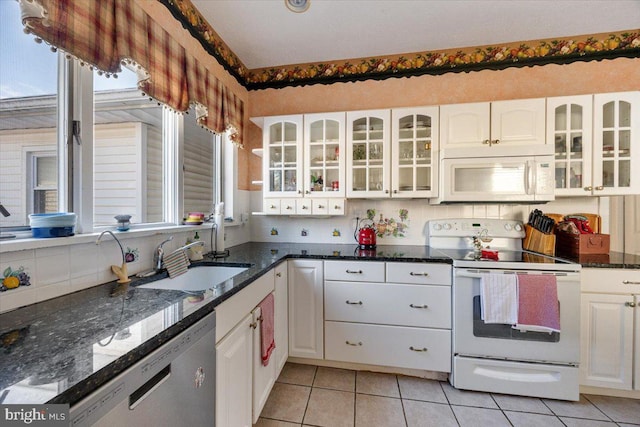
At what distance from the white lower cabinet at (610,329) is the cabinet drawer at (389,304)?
0.85m

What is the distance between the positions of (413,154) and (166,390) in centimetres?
215

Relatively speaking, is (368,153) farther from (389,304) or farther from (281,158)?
(389,304)

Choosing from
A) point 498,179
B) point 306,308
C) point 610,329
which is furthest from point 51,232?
point 610,329

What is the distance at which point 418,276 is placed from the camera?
1.88 metres

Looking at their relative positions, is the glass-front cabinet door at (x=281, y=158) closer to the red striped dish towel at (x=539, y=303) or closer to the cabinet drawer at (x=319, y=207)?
the cabinet drawer at (x=319, y=207)

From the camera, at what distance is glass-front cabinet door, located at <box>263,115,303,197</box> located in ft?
7.80

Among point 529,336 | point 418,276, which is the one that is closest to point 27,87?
point 418,276

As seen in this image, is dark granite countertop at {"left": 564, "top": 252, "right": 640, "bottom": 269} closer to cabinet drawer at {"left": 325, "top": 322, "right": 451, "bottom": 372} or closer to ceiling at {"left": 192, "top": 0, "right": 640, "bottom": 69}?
cabinet drawer at {"left": 325, "top": 322, "right": 451, "bottom": 372}

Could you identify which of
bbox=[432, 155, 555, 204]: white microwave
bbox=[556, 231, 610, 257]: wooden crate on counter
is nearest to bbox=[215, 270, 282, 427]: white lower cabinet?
A: bbox=[432, 155, 555, 204]: white microwave

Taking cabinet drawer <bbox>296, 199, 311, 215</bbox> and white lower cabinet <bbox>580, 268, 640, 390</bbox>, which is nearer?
white lower cabinet <bbox>580, 268, 640, 390</bbox>

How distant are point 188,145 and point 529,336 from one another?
269 cm

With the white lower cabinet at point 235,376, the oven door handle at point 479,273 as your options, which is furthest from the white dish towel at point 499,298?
the white lower cabinet at point 235,376

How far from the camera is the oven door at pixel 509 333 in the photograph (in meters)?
1.66

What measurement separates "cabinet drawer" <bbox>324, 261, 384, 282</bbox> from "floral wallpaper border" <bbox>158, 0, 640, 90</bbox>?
1.76 metres
